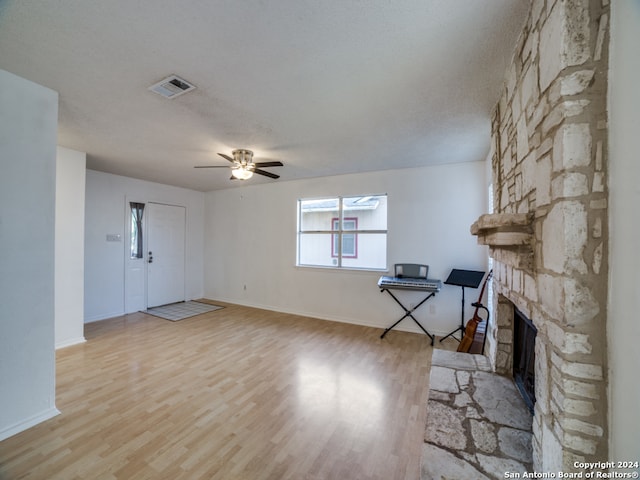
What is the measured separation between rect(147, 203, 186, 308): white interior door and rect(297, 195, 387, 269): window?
284 cm

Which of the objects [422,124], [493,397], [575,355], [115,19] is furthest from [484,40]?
[493,397]

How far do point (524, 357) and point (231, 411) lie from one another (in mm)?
2308

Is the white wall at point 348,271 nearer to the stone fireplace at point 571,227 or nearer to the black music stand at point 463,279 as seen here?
the black music stand at point 463,279

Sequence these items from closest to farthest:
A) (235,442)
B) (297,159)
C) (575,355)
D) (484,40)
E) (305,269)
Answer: (575,355) → (484,40) → (235,442) → (297,159) → (305,269)

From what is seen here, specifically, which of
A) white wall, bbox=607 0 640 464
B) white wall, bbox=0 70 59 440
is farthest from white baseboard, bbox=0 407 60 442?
white wall, bbox=607 0 640 464

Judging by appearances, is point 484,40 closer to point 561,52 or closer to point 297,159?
point 561,52

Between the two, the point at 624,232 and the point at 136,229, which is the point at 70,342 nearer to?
the point at 136,229

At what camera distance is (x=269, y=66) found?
1745 mm

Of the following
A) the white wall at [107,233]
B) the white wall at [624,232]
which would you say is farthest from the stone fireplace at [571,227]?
the white wall at [107,233]

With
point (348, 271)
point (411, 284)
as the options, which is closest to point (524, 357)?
point (411, 284)

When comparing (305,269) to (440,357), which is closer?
(440,357)

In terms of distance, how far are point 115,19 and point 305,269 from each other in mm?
4090

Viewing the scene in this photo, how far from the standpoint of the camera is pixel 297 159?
12.3 feet

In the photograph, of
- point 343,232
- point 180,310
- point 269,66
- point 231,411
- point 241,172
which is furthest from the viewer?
point 180,310
